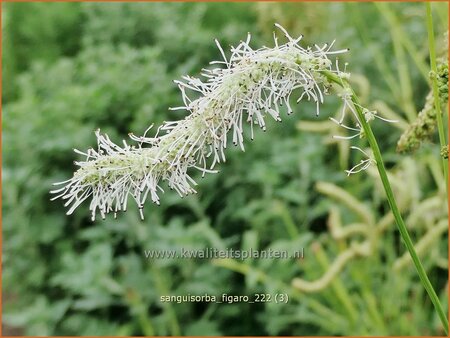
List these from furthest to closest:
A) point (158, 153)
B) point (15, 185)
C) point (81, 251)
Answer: point (81, 251)
point (15, 185)
point (158, 153)

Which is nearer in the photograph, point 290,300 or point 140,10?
point 290,300

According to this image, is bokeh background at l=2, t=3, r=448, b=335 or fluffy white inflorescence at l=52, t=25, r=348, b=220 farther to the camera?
bokeh background at l=2, t=3, r=448, b=335

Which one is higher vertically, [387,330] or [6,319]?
[6,319]

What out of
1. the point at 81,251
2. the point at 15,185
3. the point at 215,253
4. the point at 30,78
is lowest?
the point at 215,253

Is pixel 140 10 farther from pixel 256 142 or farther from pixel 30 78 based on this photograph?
pixel 256 142

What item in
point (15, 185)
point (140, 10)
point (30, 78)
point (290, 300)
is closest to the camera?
point (290, 300)

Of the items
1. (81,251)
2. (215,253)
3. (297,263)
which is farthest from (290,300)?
(81,251)

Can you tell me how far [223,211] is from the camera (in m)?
2.22

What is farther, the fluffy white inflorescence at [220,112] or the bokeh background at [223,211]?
the bokeh background at [223,211]

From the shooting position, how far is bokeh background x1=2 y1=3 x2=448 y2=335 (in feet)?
6.25

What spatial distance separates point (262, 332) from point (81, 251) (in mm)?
647

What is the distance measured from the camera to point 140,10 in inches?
Result: 113

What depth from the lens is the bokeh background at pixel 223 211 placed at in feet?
6.25

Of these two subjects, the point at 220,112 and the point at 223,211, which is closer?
the point at 220,112
